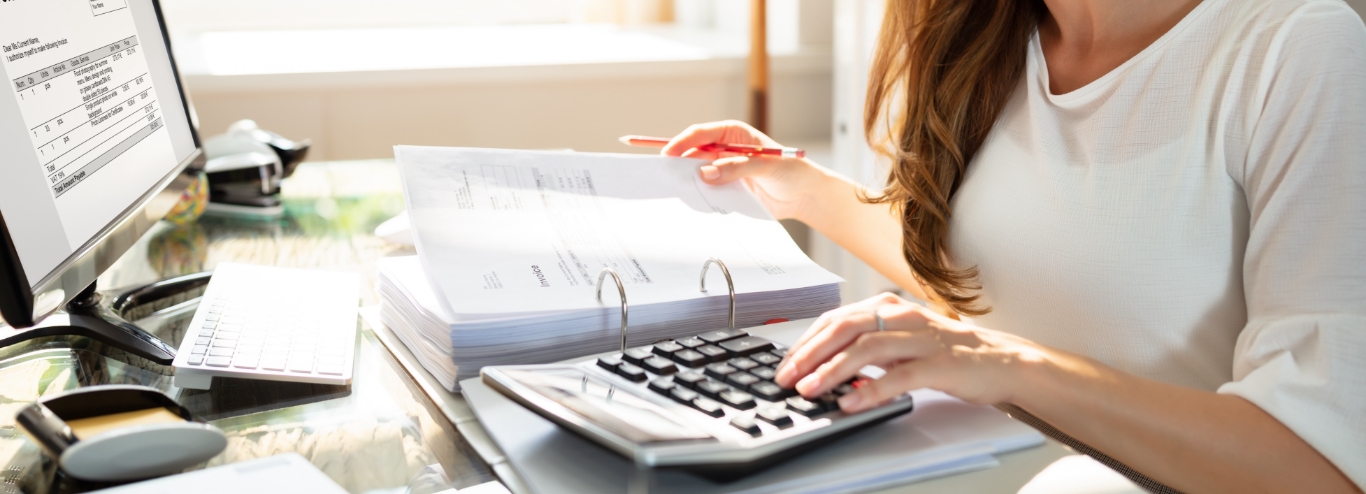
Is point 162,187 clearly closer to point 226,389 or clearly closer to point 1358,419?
point 226,389

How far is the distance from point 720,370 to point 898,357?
0.10m

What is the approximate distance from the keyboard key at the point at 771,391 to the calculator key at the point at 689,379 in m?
0.03

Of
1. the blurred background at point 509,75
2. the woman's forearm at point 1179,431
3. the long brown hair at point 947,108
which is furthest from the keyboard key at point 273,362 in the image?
the blurred background at point 509,75

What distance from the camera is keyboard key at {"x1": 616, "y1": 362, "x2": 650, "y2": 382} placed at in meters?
0.54

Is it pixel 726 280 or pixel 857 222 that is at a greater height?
pixel 726 280

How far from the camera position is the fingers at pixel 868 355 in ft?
1.69

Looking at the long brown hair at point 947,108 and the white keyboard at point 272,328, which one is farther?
the long brown hair at point 947,108

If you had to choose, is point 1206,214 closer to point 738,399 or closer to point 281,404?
point 738,399

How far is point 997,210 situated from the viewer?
907 millimetres

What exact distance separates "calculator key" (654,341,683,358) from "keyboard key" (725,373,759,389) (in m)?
0.05

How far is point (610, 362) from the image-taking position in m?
0.56

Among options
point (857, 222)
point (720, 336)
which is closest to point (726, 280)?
point (720, 336)

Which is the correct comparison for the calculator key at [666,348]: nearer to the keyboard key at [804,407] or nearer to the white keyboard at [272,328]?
the keyboard key at [804,407]

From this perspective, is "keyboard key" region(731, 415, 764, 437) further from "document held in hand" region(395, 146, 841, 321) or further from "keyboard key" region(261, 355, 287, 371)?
"keyboard key" region(261, 355, 287, 371)
